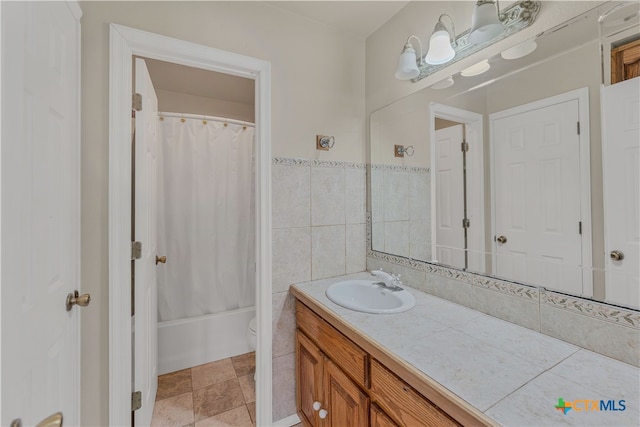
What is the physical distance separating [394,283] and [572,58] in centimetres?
113

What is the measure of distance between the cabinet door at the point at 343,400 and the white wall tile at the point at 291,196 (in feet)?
2.47

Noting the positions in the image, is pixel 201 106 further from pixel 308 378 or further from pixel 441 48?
pixel 308 378

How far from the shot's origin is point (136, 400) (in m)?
1.35

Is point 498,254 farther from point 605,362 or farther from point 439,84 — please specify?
Answer: point 439,84

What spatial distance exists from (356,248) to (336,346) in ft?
2.49

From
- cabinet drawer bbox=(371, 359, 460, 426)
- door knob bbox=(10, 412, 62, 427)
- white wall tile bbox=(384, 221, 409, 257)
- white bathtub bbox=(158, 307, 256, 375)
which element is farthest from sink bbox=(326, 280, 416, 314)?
white bathtub bbox=(158, 307, 256, 375)

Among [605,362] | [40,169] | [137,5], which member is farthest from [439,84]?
[40,169]

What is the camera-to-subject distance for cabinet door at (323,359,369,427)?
1011 mm

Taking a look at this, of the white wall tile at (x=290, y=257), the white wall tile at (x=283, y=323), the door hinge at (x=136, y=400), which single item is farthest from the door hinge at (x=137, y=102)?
the door hinge at (x=136, y=400)

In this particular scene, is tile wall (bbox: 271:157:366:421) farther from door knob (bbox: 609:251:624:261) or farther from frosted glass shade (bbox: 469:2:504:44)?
door knob (bbox: 609:251:624:261)

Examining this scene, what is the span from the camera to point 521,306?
3.41ft

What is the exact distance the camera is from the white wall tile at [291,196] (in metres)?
1.55

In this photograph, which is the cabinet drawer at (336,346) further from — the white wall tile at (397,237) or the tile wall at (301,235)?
the white wall tile at (397,237)

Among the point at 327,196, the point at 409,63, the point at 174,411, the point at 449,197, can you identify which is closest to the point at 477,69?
the point at 409,63
